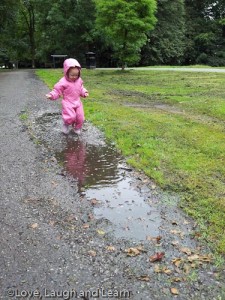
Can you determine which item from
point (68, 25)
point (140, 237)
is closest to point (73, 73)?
point (140, 237)

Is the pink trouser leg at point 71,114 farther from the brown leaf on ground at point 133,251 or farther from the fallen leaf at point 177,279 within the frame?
the fallen leaf at point 177,279

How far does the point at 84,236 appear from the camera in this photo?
3564 millimetres

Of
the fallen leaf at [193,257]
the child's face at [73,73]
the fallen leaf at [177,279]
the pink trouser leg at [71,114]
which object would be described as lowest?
the fallen leaf at [177,279]

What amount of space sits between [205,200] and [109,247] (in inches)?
58.2

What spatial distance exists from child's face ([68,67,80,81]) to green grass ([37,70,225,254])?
1.23m

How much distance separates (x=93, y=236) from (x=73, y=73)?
176 inches

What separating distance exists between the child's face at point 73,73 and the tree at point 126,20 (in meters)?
15.9

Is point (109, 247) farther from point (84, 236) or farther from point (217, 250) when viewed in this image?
point (217, 250)

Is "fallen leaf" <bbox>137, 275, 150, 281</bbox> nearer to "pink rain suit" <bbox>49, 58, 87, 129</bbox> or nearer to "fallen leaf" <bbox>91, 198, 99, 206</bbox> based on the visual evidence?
"fallen leaf" <bbox>91, 198, 99, 206</bbox>

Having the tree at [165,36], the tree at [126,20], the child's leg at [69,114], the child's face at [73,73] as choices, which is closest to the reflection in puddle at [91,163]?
the child's leg at [69,114]

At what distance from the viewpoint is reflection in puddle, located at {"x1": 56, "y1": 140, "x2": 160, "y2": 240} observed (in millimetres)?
3824

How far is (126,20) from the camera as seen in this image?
22.0m

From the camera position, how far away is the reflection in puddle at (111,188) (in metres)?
3.82

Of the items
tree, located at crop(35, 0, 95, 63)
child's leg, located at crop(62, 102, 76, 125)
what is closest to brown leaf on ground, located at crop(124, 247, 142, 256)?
child's leg, located at crop(62, 102, 76, 125)
